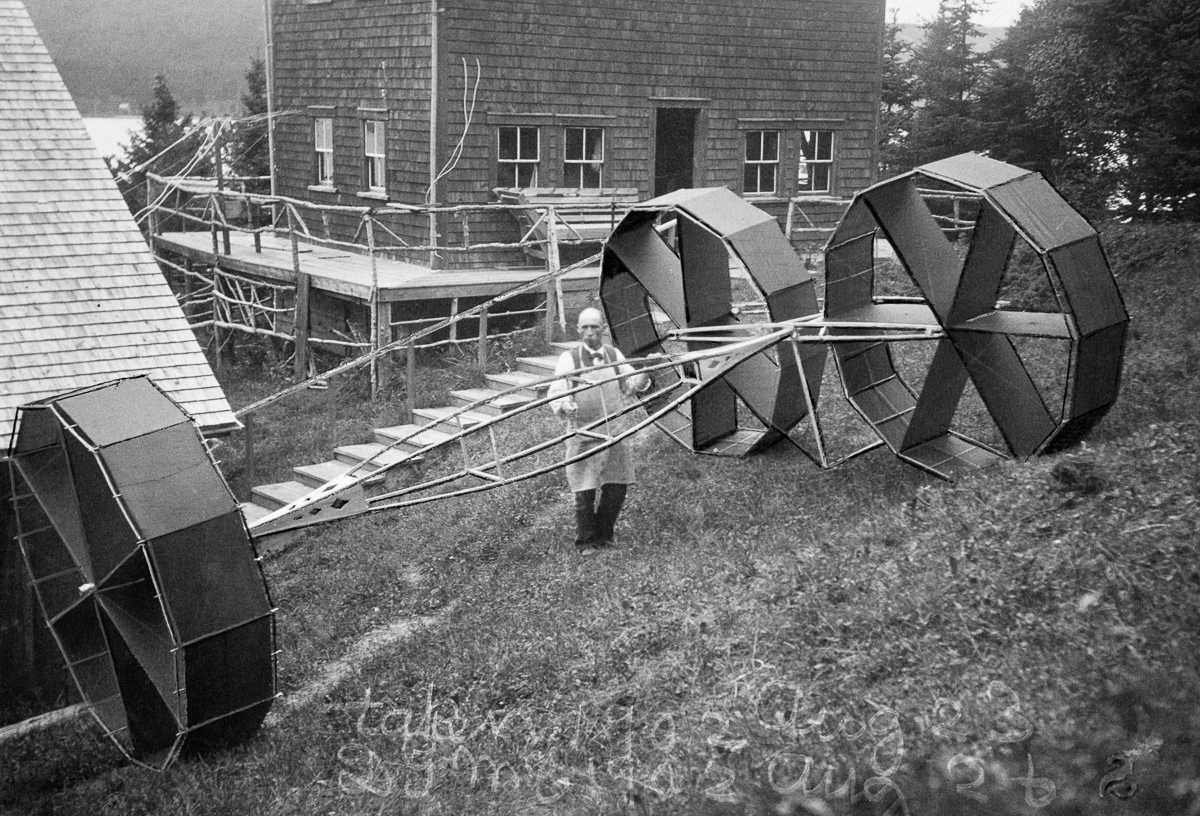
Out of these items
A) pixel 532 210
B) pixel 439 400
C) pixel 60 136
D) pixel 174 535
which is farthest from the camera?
pixel 532 210

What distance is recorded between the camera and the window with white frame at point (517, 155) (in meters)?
20.5

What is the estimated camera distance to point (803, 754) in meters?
6.34

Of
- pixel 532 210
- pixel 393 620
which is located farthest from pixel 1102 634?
pixel 532 210

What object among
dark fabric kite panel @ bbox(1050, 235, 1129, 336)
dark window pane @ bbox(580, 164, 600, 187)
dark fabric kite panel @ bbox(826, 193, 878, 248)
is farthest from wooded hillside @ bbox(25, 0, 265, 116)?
dark fabric kite panel @ bbox(1050, 235, 1129, 336)

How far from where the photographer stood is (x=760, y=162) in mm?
22953

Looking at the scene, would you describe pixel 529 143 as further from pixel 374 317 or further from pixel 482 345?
pixel 482 345

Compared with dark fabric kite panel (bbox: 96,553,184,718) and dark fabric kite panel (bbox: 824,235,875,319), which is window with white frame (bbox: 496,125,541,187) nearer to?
dark fabric kite panel (bbox: 824,235,875,319)

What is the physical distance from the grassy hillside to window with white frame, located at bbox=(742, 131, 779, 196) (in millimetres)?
12025

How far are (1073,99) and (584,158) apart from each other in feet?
29.2

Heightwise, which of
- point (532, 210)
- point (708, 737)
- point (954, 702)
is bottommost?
point (708, 737)

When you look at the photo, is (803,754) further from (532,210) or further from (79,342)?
(532,210)

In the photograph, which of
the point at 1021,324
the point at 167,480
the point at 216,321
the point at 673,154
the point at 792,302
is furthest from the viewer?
the point at 673,154

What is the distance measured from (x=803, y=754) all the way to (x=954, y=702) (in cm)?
84

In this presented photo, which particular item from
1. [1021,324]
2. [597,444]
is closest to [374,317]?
[597,444]
